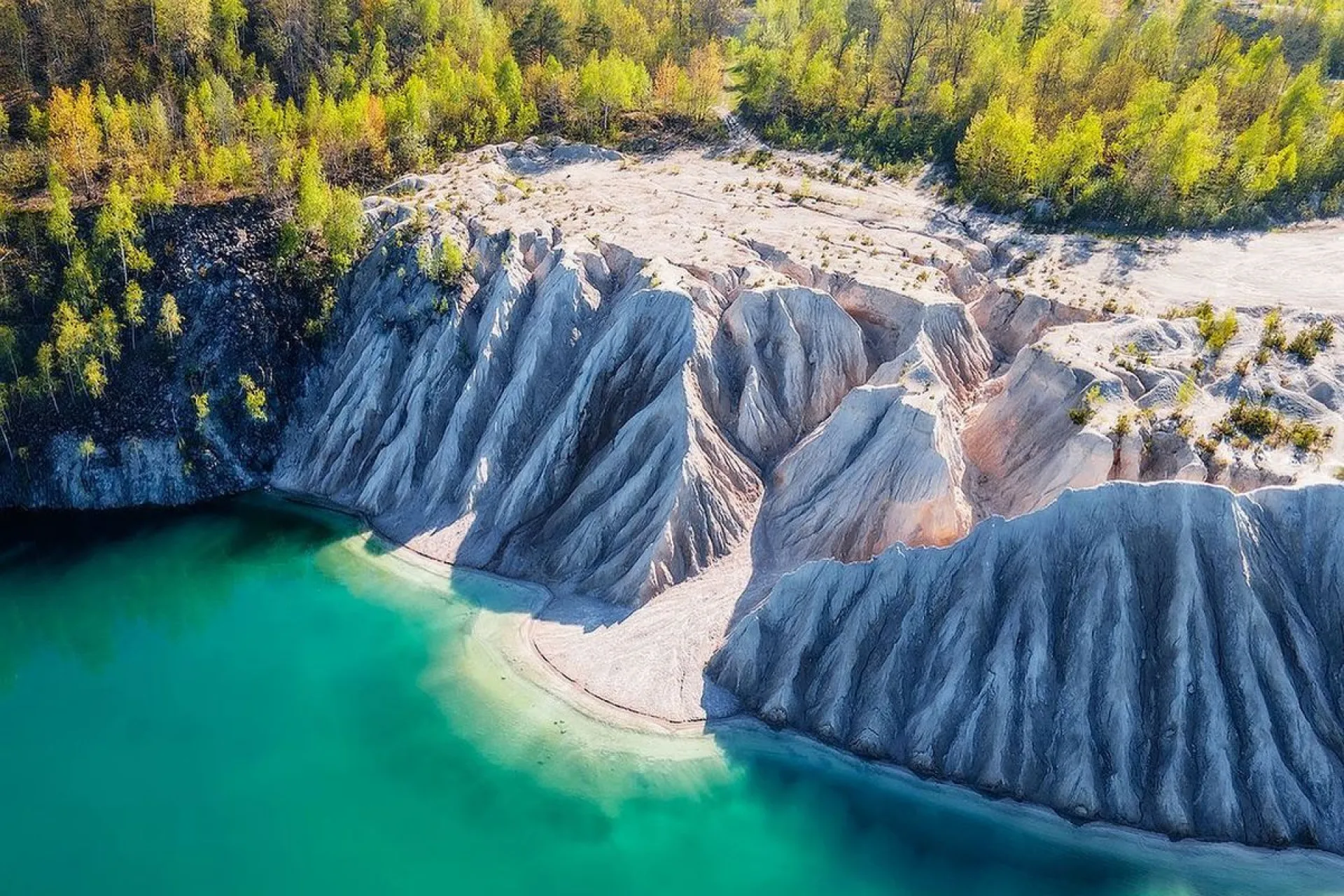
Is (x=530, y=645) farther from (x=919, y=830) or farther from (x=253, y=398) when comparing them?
(x=253, y=398)

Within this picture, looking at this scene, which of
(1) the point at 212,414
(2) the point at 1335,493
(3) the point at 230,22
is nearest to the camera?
(2) the point at 1335,493

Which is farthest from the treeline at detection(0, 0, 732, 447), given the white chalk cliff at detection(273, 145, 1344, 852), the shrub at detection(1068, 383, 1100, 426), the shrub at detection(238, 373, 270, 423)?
the shrub at detection(1068, 383, 1100, 426)

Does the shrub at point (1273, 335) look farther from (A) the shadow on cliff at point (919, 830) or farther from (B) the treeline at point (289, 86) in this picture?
(B) the treeline at point (289, 86)

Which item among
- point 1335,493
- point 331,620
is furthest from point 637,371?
point 1335,493

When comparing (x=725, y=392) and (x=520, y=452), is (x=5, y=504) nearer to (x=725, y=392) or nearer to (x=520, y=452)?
(x=520, y=452)

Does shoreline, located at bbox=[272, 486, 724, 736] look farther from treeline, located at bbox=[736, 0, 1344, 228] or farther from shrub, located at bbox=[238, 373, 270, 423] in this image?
treeline, located at bbox=[736, 0, 1344, 228]

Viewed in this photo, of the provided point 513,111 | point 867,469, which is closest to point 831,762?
point 867,469

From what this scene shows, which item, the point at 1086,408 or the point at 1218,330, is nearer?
the point at 1086,408
